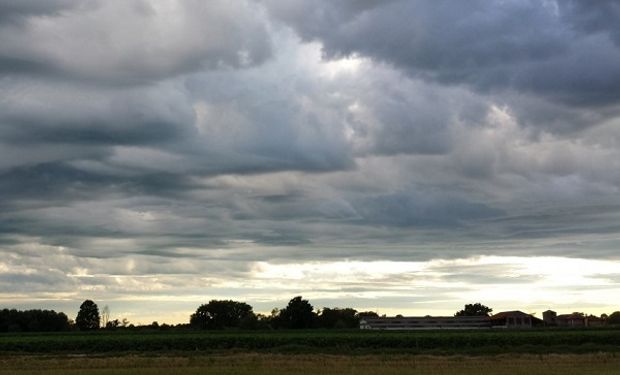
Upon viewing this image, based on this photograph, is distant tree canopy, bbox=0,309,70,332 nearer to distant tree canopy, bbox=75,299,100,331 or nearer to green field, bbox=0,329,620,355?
distant tree canopy, bbox=75,299,100,331

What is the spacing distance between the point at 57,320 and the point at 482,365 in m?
135

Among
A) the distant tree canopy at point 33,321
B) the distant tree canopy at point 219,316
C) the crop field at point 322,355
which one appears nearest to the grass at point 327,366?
the crop field at point 322,355

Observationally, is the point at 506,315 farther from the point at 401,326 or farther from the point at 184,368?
the point at 184,368

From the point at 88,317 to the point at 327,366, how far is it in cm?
14064

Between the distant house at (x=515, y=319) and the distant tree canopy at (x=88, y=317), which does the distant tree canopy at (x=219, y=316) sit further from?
the distant house at (x=515, y=319)

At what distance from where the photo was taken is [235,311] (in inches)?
7574

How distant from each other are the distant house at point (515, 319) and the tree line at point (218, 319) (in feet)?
107

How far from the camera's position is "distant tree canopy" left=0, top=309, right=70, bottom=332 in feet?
554

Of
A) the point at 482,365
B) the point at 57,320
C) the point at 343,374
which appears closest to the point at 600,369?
the point at 482,365

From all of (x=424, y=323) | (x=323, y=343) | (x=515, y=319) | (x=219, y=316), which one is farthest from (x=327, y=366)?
(x=515, y=319)

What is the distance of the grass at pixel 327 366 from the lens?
5041 cm

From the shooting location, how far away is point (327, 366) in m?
54.6

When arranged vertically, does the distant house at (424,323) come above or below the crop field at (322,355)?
above

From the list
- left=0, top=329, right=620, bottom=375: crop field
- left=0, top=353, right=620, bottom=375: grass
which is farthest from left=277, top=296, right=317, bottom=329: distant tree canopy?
left=0, top=353, right=620, bottom=375: grass
